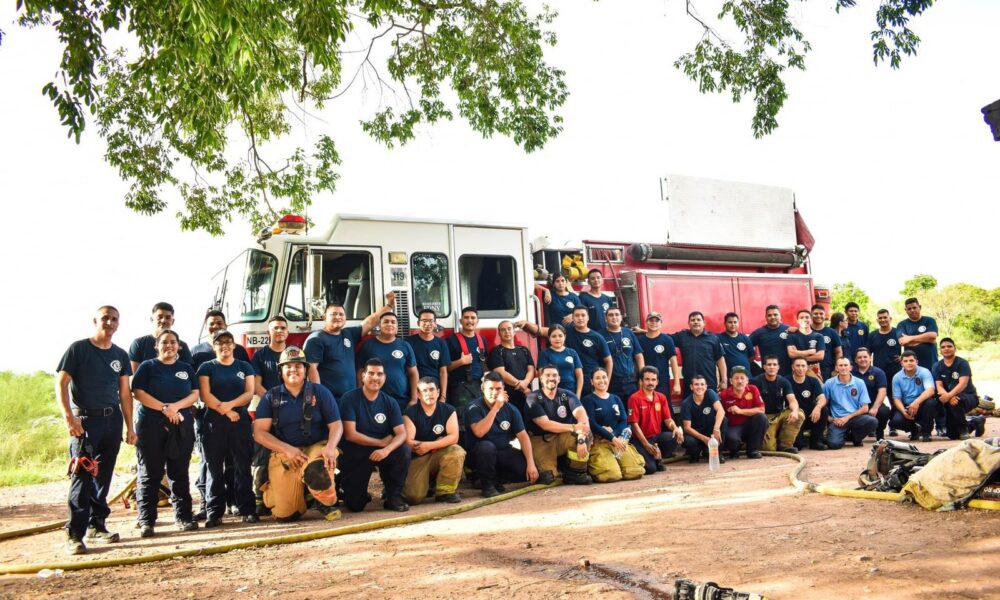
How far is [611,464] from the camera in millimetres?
8062

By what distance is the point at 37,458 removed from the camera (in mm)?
14906

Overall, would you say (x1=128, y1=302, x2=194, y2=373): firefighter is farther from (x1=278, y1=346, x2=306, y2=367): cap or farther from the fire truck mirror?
the fire truck mirror

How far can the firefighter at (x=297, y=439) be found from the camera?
21.4 ft

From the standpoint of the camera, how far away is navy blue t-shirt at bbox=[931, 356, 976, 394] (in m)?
10.2

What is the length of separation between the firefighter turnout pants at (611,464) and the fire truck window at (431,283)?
2356 millimetres

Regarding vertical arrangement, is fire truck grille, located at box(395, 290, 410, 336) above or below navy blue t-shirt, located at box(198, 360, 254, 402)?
above

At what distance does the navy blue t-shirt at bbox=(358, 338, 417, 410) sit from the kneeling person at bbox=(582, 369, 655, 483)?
84.7 inches

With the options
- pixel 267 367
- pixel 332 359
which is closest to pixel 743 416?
pixel 332 359

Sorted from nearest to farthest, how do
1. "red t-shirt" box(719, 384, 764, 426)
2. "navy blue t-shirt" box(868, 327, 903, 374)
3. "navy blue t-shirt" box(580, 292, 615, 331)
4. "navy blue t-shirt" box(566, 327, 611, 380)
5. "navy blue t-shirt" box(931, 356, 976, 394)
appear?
"navy blue t-shirt" box(566, 327, 611, 380)
"red t-shirt" box(719, 384, 764, 426)
"navy blue t-shirt" box(580, 292, 615, 331)
"navy blue t-shirt" box(931, 356, 976, 394)
"navy blue t-shirt" box(868, 327, 903, 374)

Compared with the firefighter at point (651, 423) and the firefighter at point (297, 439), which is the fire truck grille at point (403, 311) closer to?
the firefighter at point (297, 439)


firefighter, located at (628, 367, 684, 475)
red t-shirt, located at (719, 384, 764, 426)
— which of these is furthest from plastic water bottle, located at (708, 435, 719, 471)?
red t-shirt, located at (719, 384, 764, 426)

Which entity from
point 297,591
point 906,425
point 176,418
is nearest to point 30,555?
point 176,418

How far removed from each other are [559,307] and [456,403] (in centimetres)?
205

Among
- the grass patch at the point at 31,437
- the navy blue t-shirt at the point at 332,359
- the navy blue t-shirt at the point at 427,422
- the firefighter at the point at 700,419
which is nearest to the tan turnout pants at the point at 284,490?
the navy blue t-shirt at the point at 332,359
